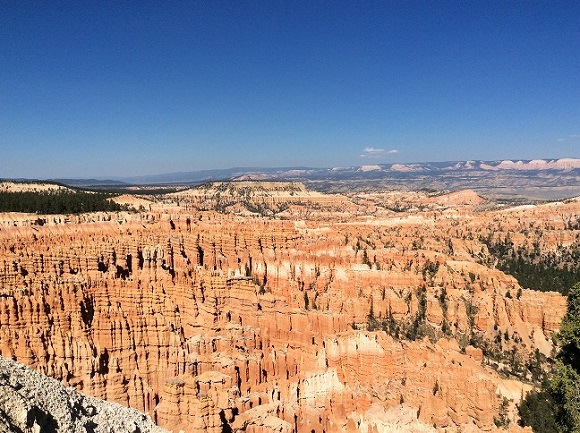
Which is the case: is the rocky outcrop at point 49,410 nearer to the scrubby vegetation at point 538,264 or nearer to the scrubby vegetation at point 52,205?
the scrubby vegetation at point 52,205

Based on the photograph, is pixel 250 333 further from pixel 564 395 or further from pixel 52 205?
pixel 52 205

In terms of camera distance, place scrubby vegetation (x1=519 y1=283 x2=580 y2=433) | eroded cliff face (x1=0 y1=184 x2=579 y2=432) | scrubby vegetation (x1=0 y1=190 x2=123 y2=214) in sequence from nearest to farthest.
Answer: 1. scrubby vegetation (x1=519 y1=283 x2=580 y2=433)
2. eroded cliff face (x1=0 y1=184 x2=579 y2=432)
3. scrubby vegetation (x1=0 y1=190 x2=123 y2=214)

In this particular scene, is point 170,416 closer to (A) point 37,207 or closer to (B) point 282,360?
(B) point 282,360

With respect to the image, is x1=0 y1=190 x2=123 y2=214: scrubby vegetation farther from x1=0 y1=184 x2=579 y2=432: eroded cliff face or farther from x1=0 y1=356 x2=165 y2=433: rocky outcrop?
x1=0 y1=356 x2=165 y2=433: rocky outcrop

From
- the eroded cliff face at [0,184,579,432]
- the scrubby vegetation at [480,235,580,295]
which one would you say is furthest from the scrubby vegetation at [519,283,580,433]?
the scrubby vegetation at [480,235,580,295]

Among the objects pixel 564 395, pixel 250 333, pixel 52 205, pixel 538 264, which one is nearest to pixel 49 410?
pixel 250 333

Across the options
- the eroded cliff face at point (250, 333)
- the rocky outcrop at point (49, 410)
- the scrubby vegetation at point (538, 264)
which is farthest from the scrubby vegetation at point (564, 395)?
the scrubby vegetation at point (538, 264)
